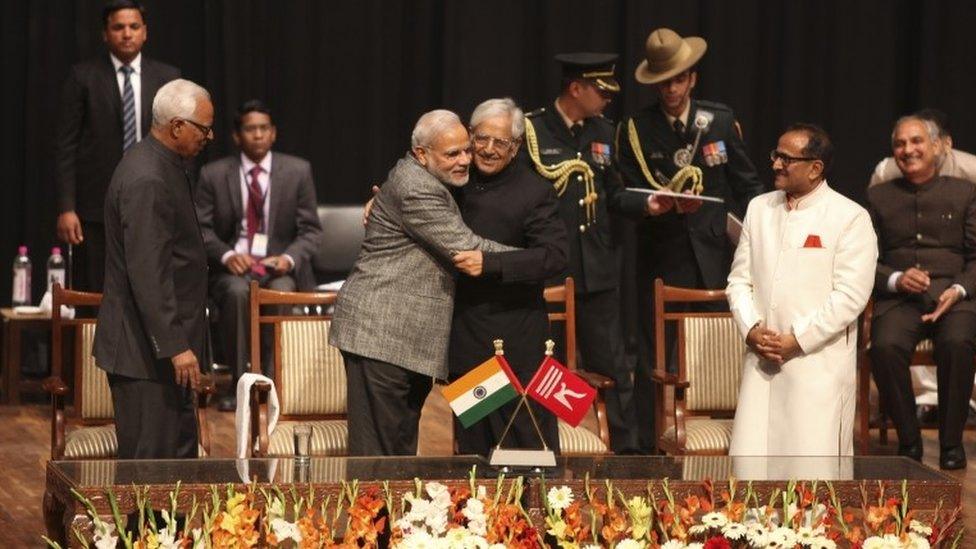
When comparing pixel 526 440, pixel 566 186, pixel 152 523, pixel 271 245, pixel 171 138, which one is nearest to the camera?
pixel 152 523

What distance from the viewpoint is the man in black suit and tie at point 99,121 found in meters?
7.14

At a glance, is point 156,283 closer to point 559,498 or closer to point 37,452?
point 559,498

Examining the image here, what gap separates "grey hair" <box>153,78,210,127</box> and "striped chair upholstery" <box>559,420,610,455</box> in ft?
5.31

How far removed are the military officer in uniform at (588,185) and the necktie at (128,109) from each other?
6.10 ft

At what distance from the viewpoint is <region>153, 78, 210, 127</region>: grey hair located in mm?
4738

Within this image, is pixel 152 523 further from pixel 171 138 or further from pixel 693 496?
pixel 171 138

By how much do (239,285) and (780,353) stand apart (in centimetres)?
302

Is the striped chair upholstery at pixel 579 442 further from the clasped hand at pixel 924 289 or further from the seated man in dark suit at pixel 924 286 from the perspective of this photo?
the clasped hand at pixel 924 289

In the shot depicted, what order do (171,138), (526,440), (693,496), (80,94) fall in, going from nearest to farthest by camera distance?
(693,496) → (171,138) → (526,440) → (80,94)

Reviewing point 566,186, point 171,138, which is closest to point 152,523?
point 171,138

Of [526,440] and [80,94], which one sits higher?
[80,94]

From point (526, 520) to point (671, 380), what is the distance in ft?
6.67

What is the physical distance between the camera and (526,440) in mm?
5129

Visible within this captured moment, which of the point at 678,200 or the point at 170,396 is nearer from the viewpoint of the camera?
the point at 170,396
